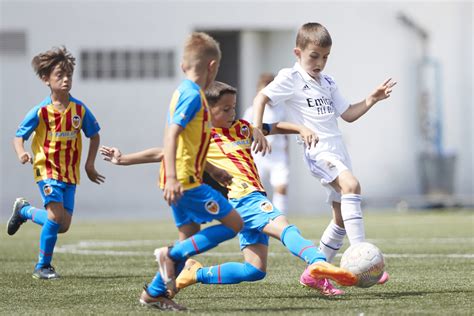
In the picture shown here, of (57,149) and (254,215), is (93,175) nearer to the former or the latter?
(57,149)

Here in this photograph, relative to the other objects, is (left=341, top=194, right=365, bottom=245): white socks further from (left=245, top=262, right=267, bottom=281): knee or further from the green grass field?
(left=245, top=262, right=267, bottom=281): knee

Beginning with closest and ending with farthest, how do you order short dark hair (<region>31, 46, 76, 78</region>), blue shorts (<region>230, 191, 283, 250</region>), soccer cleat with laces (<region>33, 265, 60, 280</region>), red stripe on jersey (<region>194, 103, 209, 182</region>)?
red stripe on jersey (<region>194, 103, 209, 182</region>)
blue shorts (<region>230, 191, 283, 250</region>)
soccer cleat with laces (<region>33, 265, 60, 280</region>)
short dark hair (<region>31, 46, 76, 78</region>)

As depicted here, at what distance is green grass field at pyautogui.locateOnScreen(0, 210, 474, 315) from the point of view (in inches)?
228

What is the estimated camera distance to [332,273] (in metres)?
5.78

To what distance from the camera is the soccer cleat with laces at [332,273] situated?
5773 millimetres

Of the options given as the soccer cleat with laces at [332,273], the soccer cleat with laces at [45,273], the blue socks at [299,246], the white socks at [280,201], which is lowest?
the white socks at [280,201]

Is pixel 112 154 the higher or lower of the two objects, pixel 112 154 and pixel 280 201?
the higher

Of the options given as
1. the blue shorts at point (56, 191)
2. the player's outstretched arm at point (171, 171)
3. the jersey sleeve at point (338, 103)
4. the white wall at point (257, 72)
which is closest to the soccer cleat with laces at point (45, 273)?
the blue shorts at point (56, 191)

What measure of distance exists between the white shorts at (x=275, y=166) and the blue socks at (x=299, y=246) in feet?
27.2

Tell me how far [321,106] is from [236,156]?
100 cm

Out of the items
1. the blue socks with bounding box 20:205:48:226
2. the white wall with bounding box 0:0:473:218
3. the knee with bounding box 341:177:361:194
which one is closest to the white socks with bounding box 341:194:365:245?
the knee with bounding box 341:177:361:194

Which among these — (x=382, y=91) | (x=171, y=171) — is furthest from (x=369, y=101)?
(x=171, y=171)

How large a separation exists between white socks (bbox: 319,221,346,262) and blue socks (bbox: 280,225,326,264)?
95 cm

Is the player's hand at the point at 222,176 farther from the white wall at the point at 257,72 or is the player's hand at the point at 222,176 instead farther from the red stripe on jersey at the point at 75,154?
the white wall at the point at 257,72
